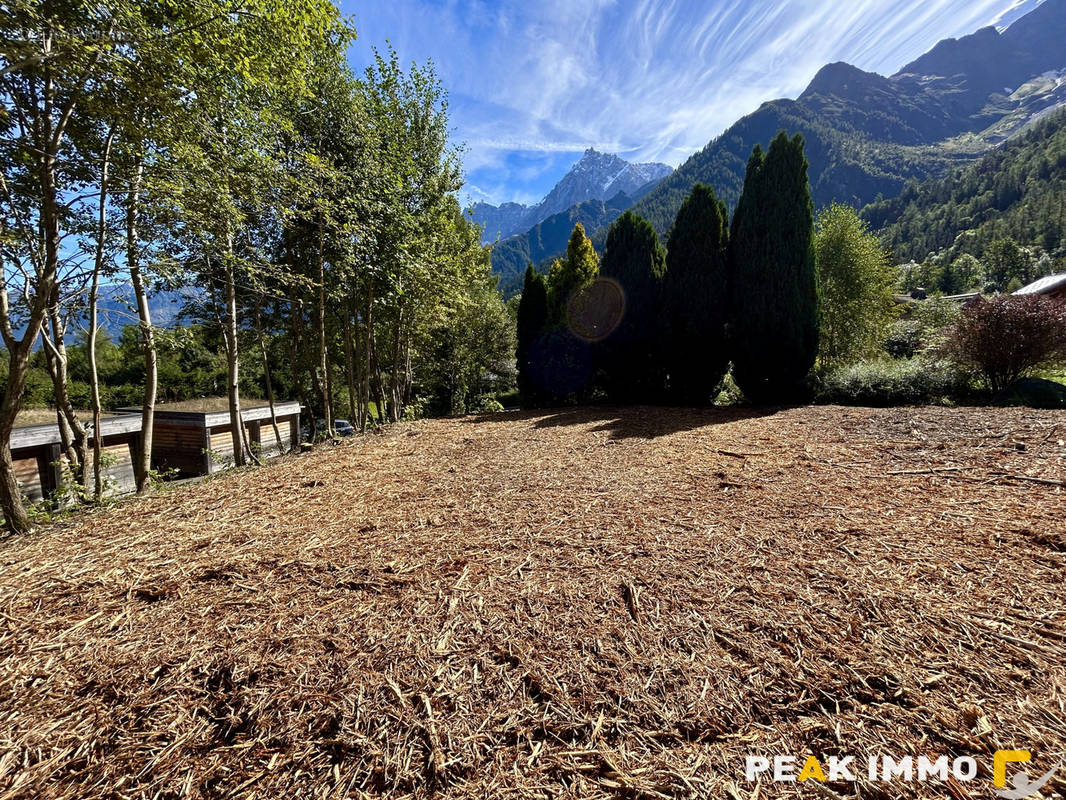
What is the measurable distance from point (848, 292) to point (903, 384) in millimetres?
5542

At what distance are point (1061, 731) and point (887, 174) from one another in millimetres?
183691

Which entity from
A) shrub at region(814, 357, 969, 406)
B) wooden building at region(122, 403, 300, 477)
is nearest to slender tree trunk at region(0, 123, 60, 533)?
wooden building at region(122, 403, 300, 477)

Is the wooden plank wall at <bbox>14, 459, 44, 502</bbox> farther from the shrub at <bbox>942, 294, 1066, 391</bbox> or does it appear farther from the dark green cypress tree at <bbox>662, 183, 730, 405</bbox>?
the shrub at <bbox>942, 294, 1066, 391</bbox>

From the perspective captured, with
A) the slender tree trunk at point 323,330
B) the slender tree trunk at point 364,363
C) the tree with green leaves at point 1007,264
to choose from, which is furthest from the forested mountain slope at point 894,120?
the slender tree trunk at point 323,330

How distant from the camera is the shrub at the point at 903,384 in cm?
690

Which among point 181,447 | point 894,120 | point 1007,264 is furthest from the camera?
point 894,120

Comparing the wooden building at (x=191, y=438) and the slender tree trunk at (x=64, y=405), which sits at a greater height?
the slender tree trunk at (x=64, y=405)

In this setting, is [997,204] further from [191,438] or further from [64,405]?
[191,438]

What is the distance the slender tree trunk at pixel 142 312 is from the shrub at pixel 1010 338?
466 inches

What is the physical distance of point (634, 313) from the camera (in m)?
9.29

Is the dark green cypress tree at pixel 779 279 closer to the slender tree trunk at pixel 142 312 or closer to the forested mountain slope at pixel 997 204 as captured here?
the slender tree trunk at pixel 142 312

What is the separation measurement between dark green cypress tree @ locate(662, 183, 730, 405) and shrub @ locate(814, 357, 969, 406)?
2319 mm

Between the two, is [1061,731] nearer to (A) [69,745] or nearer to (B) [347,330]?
(A) [69,745]

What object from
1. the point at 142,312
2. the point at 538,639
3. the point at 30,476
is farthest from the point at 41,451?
the point at 538,639
